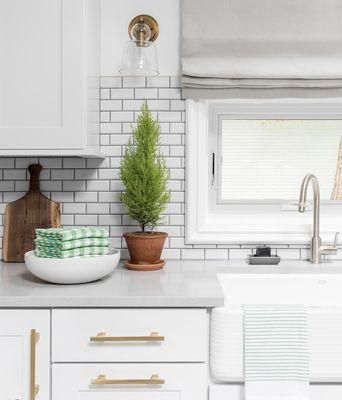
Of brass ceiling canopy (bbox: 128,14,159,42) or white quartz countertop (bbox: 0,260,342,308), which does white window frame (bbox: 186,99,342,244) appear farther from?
brass ceiling canopy (bbox: 128,14,159,42)

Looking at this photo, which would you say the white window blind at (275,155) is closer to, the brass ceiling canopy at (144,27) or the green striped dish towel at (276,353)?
the brass ceiling canopy at (144,27)

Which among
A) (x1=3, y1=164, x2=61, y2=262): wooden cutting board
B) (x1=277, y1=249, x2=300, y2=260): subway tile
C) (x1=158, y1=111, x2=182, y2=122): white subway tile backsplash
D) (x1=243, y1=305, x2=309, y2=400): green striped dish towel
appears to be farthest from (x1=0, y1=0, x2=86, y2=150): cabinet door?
(x1=277, y1=249, x2=300, y2=260): subway tile

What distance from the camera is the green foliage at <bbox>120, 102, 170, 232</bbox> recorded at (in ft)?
7.03

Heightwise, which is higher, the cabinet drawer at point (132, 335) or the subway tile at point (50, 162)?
the subway tile at point (50, 162)

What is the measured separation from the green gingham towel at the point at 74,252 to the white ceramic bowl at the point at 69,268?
3cm

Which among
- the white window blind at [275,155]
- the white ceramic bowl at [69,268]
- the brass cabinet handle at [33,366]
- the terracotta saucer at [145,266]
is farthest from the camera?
the white window blind at [275,155]

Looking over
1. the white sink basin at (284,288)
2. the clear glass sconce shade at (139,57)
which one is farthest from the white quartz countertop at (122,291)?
the clear glass sconce shade at (139,57)

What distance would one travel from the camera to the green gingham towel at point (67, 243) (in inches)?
72.5

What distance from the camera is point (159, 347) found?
1693 mm

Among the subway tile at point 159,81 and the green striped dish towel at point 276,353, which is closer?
the green striped dish towel at point 276,353

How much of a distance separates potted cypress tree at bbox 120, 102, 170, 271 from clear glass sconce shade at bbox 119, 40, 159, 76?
21 cm

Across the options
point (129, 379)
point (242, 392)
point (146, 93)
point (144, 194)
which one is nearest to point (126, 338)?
point (129, 379)

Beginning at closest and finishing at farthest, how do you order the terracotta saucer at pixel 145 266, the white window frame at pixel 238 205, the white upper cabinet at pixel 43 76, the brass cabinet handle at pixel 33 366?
1. the brass cabinet handle at pixel 33 366
2. the white upper cabinet at pixel 43 76
3. the terracotta saucer at pixel 145 266
4. the white window frame at pixel 238 205

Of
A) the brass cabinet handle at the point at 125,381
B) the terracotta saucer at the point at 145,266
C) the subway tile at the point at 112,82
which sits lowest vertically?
the brass cabinet handle at the point at 125,381
